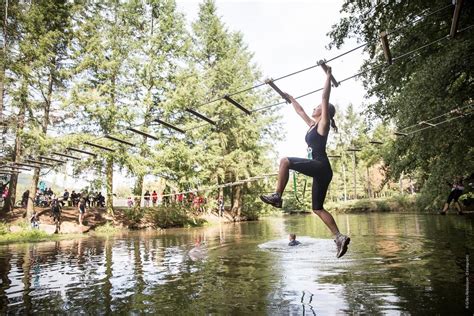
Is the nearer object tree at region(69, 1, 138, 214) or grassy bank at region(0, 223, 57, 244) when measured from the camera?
grassy bank at region(0, 223, 57, 244)

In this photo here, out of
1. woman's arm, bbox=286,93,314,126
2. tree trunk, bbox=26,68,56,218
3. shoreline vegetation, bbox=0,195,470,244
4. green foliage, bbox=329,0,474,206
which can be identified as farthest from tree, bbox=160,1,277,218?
woman's arm, bbox=286,93,314,126

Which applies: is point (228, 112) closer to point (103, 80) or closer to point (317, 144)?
point (103, 80)

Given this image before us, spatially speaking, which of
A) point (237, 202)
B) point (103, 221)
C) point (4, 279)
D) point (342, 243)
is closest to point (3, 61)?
point (103, 221)

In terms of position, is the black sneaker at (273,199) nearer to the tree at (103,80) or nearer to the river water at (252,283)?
the river water at (252,283)

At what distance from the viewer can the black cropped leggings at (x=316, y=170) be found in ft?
16.5

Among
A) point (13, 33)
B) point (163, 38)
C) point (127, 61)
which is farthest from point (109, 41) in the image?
point (13, 33)

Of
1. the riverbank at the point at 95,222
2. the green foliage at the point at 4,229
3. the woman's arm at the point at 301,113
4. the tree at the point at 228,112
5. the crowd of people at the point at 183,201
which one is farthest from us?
the tree at the point at 228,112

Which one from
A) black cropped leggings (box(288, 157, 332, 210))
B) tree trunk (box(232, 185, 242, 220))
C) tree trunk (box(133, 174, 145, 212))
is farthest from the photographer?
tree trunk (box(232, 185, 242, 220))

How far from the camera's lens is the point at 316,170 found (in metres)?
5.07

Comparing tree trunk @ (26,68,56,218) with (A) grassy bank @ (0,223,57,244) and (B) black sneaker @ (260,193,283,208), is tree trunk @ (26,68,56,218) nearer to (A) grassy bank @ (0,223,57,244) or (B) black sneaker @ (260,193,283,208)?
(A) grassy bank @ (0,223,57,244)

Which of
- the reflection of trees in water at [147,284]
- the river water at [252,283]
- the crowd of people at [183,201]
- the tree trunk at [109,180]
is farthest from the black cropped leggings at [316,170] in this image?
the crowd of people at [183,201]

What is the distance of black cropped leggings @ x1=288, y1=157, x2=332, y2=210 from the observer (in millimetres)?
5031

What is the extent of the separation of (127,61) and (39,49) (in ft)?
20.9


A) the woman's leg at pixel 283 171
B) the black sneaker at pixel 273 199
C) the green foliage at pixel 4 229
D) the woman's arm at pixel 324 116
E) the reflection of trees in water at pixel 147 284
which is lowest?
the reflection of trees in water at pixel 147 284
